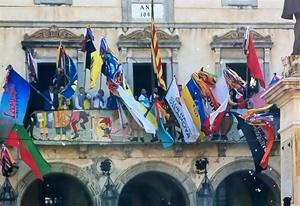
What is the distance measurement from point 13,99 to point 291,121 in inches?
604

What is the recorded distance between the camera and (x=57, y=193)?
4072cm

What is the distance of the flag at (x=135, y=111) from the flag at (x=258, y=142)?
123 inches

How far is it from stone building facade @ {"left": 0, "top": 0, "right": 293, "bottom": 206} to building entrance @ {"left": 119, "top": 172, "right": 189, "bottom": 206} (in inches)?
6.2

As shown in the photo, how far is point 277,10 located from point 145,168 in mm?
7689

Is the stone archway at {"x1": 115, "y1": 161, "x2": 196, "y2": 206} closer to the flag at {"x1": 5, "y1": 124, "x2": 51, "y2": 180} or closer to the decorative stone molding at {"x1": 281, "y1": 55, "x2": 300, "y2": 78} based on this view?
the flag at {"x1": 5, "y1": 124, "x2": 51, "y2": 180}

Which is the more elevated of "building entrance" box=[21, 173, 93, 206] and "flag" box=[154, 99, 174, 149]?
"flag" box=[154, 99, 174, 149]

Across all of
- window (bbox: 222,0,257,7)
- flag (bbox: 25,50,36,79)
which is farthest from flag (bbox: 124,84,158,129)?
window (bbox: 222,0,257,7)

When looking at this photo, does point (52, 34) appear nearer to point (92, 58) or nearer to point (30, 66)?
point (30, 66)

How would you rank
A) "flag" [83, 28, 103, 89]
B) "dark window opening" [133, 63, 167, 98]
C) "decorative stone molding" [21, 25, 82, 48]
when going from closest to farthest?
"flag" [83, 28, 103, 89] < "decorative stone molding" [21, 25, 82, 48] < "dark window opening" [133, 63, 167, 98]

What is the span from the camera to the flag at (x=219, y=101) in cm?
3638

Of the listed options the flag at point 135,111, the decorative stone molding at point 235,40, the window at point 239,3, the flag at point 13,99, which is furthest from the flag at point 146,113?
→ the window at point 239,3

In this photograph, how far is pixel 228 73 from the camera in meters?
37.0

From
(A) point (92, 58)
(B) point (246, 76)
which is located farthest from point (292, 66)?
(B) point (246, 76)

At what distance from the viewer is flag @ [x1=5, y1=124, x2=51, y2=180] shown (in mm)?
35562
